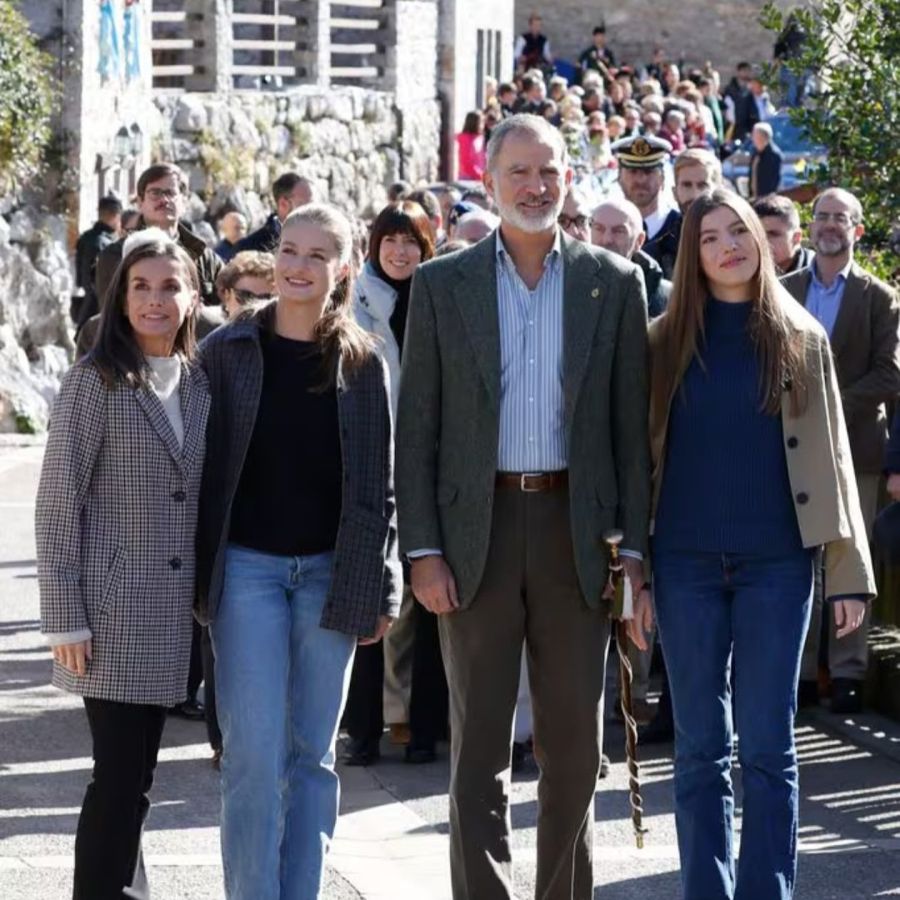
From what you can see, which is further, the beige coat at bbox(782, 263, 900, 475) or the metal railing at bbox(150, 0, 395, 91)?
the metal railing at bbox(150, 0, 395, 91)

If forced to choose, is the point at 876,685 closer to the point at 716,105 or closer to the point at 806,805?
the point at 806,805

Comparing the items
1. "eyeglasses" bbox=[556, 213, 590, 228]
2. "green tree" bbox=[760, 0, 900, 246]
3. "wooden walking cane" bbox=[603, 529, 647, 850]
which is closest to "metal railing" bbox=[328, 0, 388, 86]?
"green tree" bbox=[760, 0, 900, 246]

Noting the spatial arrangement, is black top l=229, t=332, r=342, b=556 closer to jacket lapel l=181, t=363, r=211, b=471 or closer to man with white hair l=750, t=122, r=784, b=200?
jacket lapel l=181, t=363, r=211, b=471

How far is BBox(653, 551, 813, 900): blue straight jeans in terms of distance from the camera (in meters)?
5.87

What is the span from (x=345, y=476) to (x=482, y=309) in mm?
557

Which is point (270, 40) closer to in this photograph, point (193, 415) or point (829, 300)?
point (829, 300)

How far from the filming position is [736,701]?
5.91 metres

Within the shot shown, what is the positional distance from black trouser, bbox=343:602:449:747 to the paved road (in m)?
0.14

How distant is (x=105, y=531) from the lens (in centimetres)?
562

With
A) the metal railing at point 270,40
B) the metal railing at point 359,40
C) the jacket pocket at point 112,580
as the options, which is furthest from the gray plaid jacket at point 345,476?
the metal railing at point 359,40

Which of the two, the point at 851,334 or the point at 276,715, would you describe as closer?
the point at 276,715

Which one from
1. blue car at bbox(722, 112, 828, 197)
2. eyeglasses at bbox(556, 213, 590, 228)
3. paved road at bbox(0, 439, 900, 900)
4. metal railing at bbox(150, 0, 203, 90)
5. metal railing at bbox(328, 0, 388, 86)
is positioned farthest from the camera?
metal railing at bbox(328, 0, 388, 86)

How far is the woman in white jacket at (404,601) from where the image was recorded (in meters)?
8.09

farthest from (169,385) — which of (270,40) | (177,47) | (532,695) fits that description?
(270,40)
